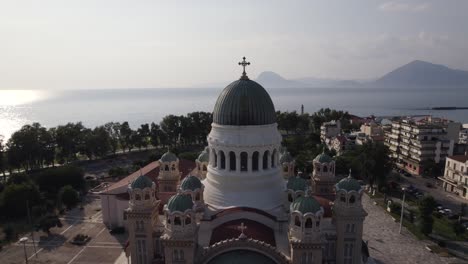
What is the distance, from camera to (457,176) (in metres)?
61.3

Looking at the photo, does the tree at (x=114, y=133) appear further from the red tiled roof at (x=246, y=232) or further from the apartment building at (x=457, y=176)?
the apartment building at (x=457, y=176)

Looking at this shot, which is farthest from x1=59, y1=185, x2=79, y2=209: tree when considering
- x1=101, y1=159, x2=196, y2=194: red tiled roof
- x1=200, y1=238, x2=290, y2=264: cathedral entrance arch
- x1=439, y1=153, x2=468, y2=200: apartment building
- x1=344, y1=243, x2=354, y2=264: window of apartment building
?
x1=439, y1=153, x2=468, y2=200: apartment building

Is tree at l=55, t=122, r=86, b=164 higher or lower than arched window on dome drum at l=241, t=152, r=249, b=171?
lower

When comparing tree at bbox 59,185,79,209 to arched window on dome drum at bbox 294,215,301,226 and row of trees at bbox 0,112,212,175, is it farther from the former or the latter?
arched window on dome drum at bbox 294,215,301,226

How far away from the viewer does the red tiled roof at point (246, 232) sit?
2631 centimetres

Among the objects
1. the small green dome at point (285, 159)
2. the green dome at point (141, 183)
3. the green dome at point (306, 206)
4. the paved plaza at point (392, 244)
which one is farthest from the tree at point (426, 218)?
the green dome at point (141, 183)

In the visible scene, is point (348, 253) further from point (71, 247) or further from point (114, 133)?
point (114, 133)

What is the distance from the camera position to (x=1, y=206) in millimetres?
49219

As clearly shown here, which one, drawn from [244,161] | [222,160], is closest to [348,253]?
[244,161]

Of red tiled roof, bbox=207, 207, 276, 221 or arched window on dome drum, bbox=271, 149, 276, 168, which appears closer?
red tiled roof, bbox=207, 207, 276, 221

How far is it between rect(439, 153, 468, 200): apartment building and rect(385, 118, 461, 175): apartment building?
30.9 feet

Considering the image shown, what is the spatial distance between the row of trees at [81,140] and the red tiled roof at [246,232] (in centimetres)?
6188

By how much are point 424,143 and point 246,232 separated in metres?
65.0

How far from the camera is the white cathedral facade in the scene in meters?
24.6
